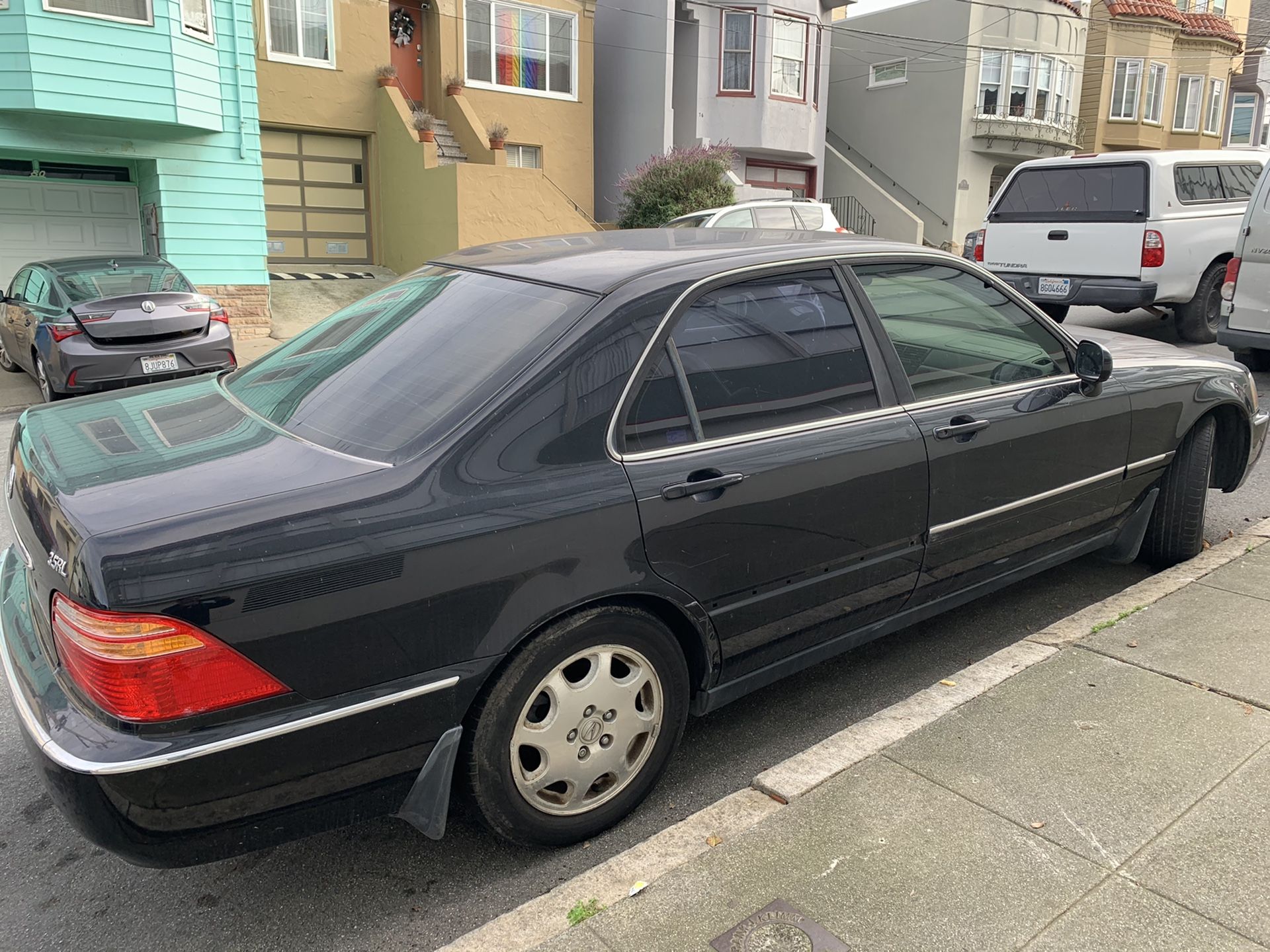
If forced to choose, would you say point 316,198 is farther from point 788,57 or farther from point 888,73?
point 888,73

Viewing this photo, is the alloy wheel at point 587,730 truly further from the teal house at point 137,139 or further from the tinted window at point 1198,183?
the teal house at point 137,139

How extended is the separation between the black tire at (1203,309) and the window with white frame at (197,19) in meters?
13.0

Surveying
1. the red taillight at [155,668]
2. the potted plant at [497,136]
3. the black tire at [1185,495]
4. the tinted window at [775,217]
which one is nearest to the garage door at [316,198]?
the potted plant at [497,136]

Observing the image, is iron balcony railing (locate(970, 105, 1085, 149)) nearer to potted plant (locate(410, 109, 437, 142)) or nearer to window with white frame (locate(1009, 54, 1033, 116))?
window with white frame (locate(1009, 54, 1033, 116))

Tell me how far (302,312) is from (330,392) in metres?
14.0

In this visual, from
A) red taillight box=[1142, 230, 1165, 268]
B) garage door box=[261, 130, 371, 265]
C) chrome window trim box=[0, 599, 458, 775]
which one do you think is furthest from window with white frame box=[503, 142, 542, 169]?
chrome window trim box=[0, 599, 458, 775]

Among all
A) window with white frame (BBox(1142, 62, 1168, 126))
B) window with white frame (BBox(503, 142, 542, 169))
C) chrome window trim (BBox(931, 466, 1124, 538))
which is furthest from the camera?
window with white frame (BBox(1142, 62, 1168, 126))

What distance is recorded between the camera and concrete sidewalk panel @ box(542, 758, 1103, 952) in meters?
2.31

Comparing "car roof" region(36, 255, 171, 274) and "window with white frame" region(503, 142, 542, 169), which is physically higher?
"window with white frame" region(503, 142, 542, 169)

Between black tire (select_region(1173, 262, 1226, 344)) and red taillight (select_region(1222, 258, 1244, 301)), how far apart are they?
1.86 metres

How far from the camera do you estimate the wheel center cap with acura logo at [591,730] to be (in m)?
2.76

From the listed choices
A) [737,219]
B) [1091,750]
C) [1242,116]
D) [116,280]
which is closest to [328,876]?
[1091,750]

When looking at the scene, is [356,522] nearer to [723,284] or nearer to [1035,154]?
[723,284]

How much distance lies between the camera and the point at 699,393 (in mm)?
3025
